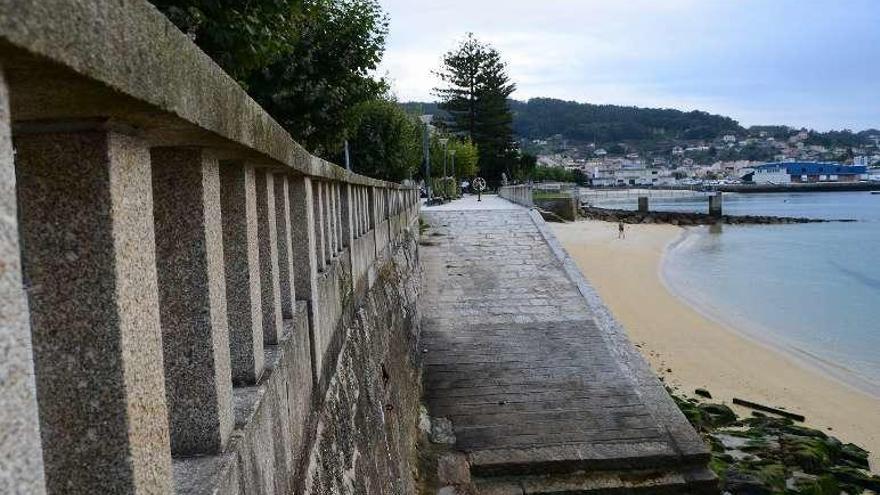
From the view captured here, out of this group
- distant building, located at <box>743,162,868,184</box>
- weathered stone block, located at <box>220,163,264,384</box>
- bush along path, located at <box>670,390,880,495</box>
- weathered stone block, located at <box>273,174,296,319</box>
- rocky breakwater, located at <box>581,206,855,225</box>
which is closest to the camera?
weathered stone block, located at <box>220,163,264,384</box>

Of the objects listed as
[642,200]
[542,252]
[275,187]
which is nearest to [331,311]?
[275,187]

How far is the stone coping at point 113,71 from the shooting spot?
2.44 feet

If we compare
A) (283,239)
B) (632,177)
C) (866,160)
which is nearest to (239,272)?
(283,239)

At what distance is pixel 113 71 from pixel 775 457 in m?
9.55

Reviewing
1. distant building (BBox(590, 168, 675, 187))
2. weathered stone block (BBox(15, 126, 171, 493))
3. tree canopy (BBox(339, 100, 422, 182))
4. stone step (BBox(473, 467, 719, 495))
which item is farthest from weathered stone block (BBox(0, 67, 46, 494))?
distant building (BBox(590, 168, 675, 187))

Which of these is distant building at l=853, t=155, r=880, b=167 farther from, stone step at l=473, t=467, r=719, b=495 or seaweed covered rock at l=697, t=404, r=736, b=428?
stone step at l=473, t=467, r=719, b=495

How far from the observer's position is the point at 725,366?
1496 cm

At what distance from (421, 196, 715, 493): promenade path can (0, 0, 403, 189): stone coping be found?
5976 millimetres

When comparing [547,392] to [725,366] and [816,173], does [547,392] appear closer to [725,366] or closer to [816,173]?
[725,366]

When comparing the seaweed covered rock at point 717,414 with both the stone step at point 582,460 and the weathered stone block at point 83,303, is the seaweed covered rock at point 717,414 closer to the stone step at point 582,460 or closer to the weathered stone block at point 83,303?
the stone step at point 582,460

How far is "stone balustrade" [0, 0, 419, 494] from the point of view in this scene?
775 millimetres

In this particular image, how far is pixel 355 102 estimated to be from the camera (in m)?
12.0

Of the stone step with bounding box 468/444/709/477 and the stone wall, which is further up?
the stone wall

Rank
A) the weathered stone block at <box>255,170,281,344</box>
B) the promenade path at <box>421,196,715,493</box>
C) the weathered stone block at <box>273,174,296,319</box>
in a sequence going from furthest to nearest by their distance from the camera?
the promenade path at <box>421,196,715,493</box>, the weathered stone block at <box>273,174,296,319</box>, the weathered stone block at <box>255,170,281,344</box>
